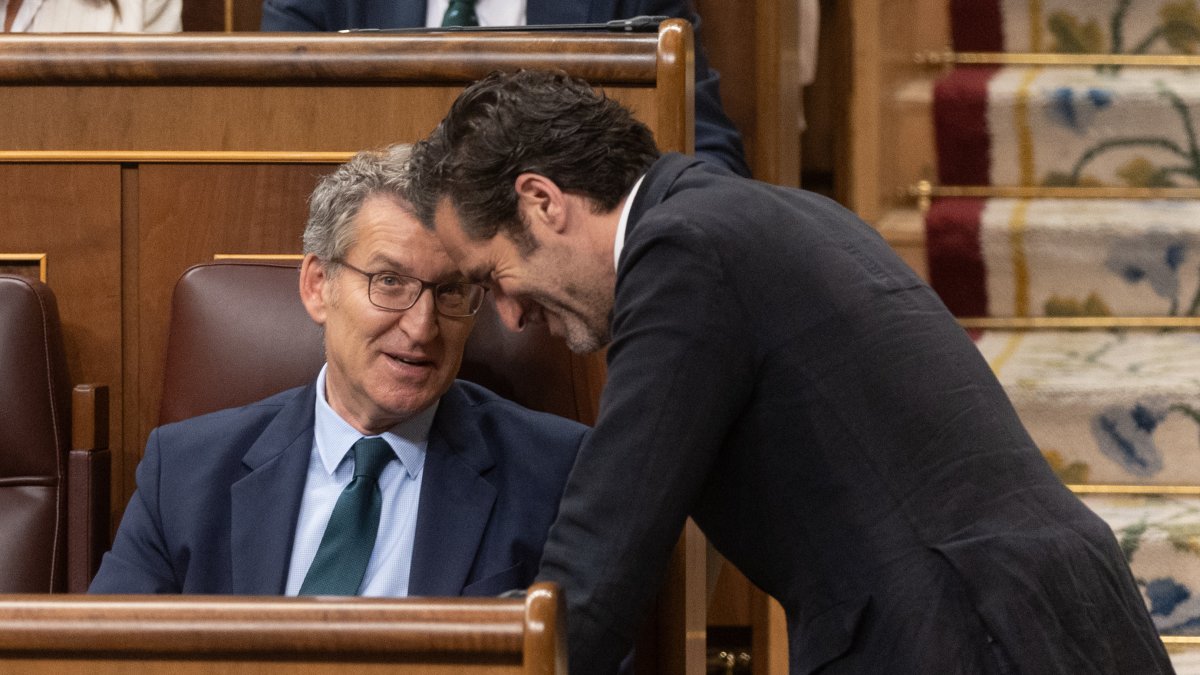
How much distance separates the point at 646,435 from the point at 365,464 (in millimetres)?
444

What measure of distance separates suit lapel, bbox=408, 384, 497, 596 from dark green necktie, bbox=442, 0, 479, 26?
713mm

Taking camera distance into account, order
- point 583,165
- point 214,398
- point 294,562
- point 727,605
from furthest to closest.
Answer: point 727,605, point 214,398, point 294,562, point 583,165

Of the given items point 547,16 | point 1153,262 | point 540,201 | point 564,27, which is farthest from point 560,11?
point 1153,262

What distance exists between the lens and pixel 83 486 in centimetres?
147

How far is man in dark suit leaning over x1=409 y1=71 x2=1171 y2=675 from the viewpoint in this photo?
105 cm

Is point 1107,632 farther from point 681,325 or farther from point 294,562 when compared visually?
point 294,562

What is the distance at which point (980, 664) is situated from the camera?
108cm

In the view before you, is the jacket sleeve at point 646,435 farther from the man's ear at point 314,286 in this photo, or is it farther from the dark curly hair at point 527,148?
the man's ear at point 314,286

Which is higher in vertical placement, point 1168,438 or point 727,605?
point 1168,438

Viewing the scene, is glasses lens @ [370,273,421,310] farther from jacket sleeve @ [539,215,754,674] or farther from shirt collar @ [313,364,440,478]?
jacket sleeve @ [539,215,754,674]

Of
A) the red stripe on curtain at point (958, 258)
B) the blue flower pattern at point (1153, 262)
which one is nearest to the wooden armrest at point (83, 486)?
the red stripe on curtain at point (958, 258)

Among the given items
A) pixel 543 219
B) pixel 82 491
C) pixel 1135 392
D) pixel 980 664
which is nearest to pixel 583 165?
pixel 543 219

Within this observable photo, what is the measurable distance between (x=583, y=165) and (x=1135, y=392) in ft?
4.01

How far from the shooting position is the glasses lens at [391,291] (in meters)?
1.40
